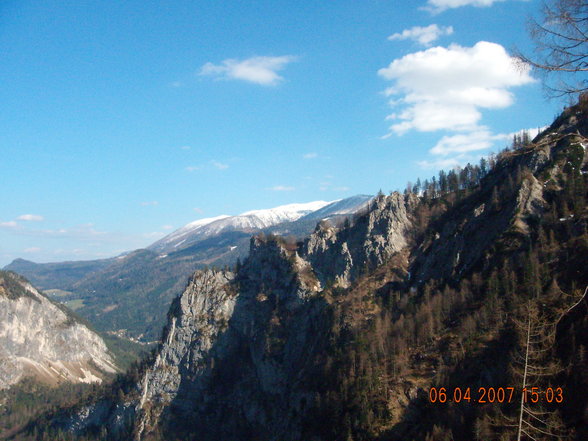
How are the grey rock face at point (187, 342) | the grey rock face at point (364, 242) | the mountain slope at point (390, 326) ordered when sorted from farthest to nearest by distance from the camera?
1. the grey rock face at point (187, 342)
2. the grey rock face at point (364, 242)
3. the mountain slope at point (390, 326)

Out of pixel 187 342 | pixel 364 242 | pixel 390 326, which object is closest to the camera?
pixel 390 326

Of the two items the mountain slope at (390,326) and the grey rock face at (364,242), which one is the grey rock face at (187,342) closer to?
the mountain slope at (390,326)

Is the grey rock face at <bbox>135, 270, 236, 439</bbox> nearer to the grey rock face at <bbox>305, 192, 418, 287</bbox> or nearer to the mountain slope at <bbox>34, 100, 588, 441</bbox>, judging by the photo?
the mountain slope at <bbox>34, 100, 588, 441</bbox>

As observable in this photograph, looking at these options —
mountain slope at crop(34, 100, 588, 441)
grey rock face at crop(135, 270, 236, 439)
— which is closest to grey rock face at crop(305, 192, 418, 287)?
mountain slope at crop(34, 100, 588, 441)

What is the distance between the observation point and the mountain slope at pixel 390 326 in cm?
5419

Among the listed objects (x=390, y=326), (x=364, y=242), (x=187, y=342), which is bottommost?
(x=187, y=342)

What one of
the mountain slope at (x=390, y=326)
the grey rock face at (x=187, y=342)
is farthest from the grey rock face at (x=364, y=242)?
the grey rock face at (x=187, y=342)

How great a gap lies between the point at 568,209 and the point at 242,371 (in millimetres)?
102866

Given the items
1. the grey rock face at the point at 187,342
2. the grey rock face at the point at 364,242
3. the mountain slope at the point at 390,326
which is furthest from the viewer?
the grey rock face at the point at 187,342

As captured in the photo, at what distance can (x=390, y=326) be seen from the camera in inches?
3597

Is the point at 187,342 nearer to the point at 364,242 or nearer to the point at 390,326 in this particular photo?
the point at 364,242

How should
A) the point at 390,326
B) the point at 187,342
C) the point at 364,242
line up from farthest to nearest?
the point at 187,342
the point at 364,242
the point at 390,326

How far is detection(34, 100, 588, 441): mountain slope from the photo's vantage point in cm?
5419

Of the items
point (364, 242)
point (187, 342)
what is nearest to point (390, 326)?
point (364, 242)
